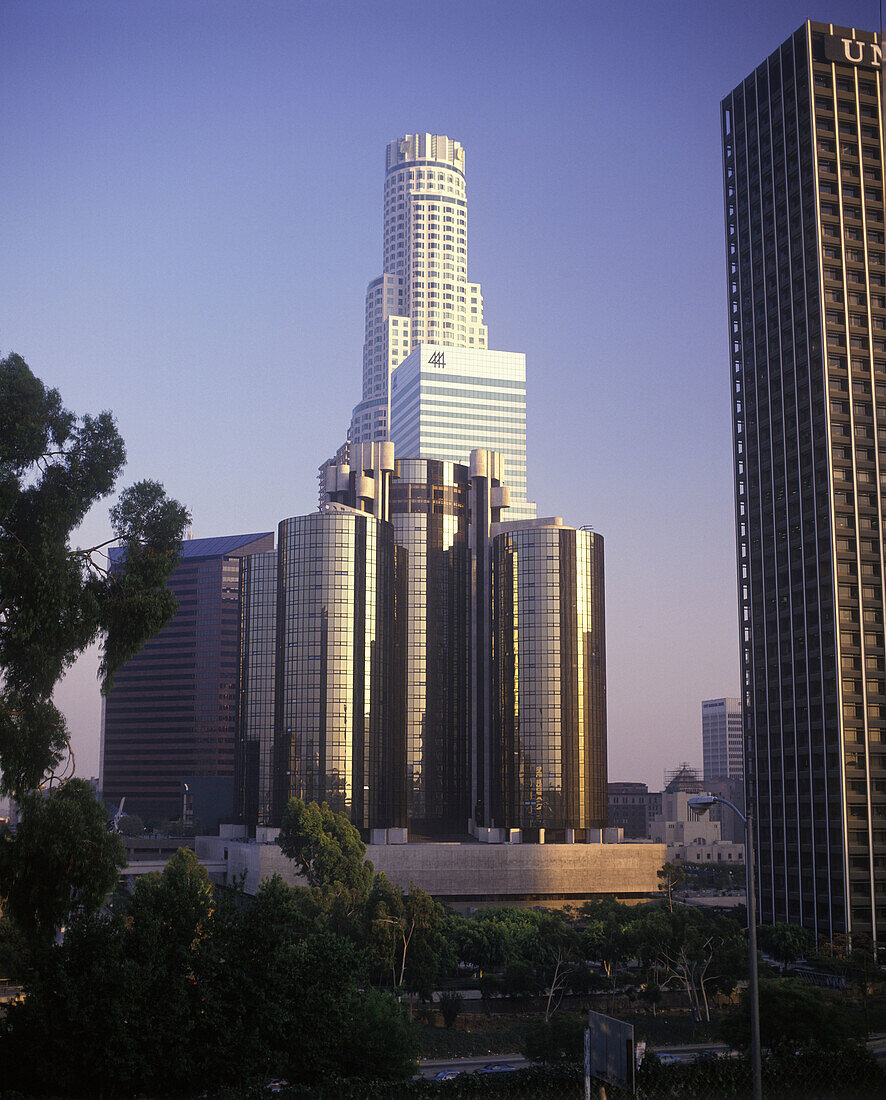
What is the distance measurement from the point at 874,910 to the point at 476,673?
276 ft

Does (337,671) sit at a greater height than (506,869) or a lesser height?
greater

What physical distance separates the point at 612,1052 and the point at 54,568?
850 inches

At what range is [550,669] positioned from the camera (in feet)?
561

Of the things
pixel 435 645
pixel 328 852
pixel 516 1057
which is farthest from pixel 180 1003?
pixel 435 645

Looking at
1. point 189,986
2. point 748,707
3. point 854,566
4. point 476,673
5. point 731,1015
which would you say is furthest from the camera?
point 476,673

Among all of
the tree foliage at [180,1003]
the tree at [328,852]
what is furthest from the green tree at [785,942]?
the tree foliage at [180,1003]

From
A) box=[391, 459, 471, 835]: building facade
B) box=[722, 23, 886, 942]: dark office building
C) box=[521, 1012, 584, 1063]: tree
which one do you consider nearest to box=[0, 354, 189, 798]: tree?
box=[521, 1012, 584, 1063]: tree

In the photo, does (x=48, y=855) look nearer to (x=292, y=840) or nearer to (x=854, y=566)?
(x=292, y=840)

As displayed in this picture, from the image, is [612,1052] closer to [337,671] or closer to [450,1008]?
[450,1008]

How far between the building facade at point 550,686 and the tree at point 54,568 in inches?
5411

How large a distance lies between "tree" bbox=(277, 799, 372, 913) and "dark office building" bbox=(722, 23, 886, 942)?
50464 millimetres

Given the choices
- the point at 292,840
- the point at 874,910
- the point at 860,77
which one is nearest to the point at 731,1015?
the point at 874,910

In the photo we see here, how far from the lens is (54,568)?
33.2 m

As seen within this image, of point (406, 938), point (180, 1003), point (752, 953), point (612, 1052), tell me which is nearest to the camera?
point (612, 1052)
